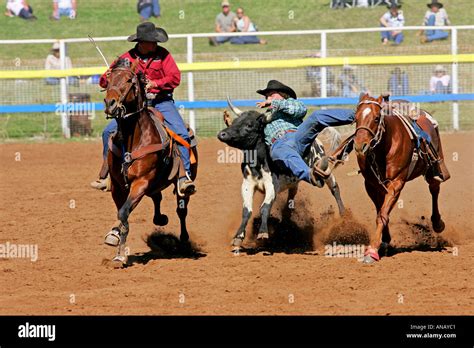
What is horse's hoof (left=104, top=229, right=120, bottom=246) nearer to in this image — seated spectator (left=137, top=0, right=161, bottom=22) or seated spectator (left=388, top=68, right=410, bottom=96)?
seated spectator (left=388, top=68, right=410, bottom=96)

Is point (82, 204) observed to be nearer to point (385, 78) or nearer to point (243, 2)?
point (385, 78)

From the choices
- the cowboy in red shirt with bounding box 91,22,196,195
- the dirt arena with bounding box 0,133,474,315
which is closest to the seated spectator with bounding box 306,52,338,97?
the dirt arena with bounding box 0,133,474,315

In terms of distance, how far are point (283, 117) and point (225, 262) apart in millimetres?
1964

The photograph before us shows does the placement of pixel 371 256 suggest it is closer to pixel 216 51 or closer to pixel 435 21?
pixel 435 21

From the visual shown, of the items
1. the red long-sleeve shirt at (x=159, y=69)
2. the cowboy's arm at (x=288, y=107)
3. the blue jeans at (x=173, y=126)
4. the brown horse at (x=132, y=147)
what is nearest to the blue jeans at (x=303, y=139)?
the cowboy's arm at (x=288, y=107)

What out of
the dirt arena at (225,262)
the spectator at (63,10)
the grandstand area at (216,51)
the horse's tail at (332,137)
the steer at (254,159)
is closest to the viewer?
the dirt arena at (225,262)

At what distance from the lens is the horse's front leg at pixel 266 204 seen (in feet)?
34.7

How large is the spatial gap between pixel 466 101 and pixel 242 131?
11.5 metres

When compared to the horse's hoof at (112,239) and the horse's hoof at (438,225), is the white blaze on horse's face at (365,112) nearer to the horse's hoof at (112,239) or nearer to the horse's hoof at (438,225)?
the horse's hoof at (438,225)

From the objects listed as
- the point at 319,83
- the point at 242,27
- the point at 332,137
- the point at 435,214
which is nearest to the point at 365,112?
the point at 435,214

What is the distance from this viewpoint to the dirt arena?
820cm

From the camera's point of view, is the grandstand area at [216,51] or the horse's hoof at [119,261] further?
the grandstand area at [216,51]

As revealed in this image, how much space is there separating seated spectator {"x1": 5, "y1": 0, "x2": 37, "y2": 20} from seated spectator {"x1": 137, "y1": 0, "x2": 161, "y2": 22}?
369 cm

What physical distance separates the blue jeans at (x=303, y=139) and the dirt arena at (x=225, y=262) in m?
1.00
